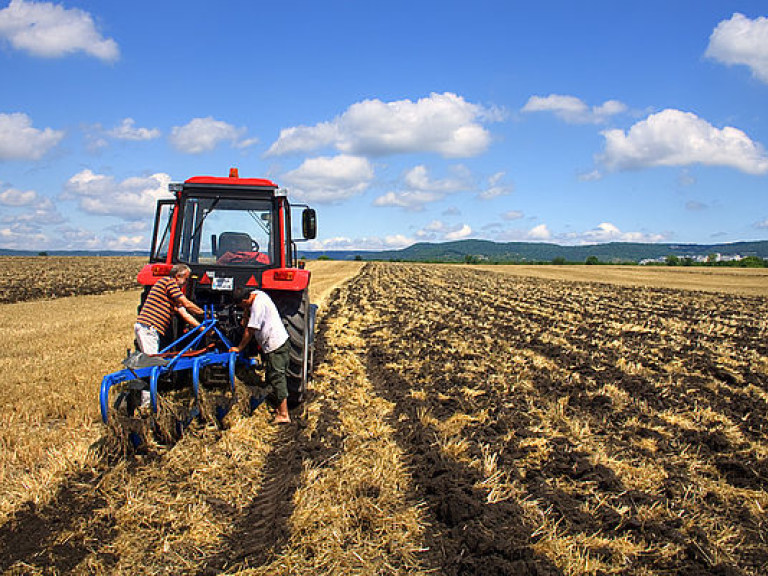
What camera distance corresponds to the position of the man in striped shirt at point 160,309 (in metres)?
5.30

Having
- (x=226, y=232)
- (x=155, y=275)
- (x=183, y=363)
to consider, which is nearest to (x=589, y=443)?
(x=183, y=363)

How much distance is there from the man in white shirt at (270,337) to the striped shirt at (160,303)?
66cm

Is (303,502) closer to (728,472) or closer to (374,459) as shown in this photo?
(374,459)

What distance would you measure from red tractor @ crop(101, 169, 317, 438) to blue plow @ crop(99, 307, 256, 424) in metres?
0.03

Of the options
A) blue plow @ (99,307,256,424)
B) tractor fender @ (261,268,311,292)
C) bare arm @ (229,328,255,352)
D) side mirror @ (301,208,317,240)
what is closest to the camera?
blue plow @ (99,307,256,424)

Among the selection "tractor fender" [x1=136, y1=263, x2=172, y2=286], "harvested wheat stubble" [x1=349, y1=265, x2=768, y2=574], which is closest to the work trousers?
"harvested wheat stubble" [x1=349, y1=265, x2=768, y2=574]

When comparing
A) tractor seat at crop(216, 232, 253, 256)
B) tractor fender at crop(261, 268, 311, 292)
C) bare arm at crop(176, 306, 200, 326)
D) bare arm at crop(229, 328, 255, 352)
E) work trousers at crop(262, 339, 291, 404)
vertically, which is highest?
tractor seat at crop(216, 232, 253, 256)

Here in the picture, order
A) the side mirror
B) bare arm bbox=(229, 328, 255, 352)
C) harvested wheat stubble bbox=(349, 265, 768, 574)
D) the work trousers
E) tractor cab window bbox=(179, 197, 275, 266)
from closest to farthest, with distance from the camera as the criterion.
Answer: harvested wheat stubble bbox=(349, 265, 768, 574)
bare arm bbox=(229, 328, 255, 352)
the work trousers
tractor cab window bbox=(179, 197, 275, 266)
the side mirror

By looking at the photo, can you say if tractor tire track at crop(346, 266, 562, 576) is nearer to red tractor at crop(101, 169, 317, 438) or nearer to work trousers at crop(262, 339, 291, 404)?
work trousers at crop(262, 339, 291, 404)

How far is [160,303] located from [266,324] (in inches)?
41.3

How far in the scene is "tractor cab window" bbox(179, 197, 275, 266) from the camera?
6.23 meters

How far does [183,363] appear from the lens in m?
4.80

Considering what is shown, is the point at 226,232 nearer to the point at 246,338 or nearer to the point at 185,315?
the point at 185,315

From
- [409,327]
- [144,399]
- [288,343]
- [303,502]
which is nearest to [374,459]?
[303,502]
